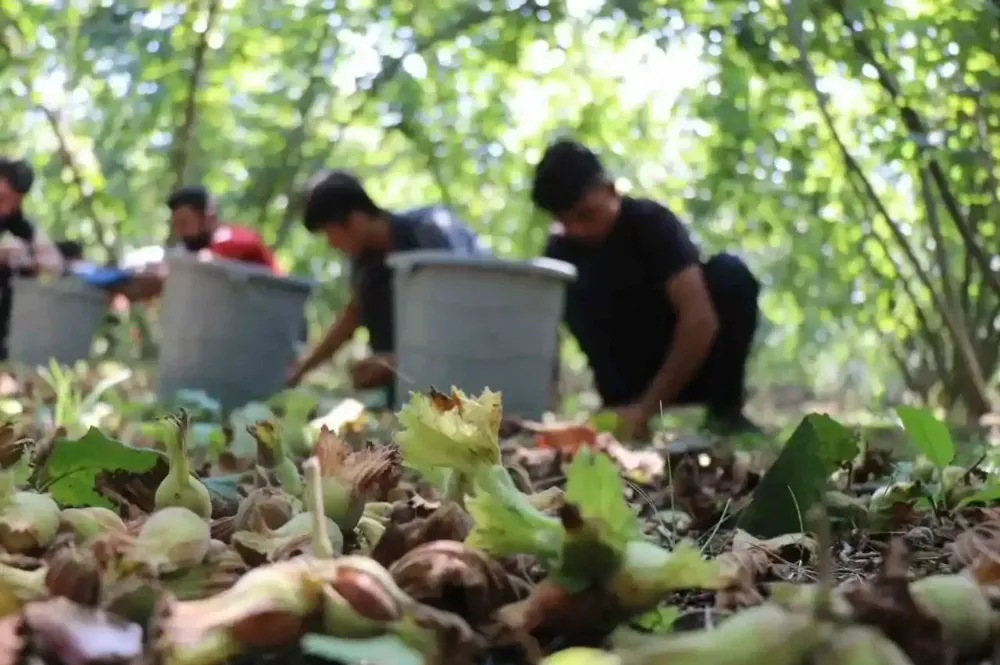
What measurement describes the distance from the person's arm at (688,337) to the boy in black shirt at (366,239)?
0.81 meters

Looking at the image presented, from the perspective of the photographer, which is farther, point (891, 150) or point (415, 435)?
point (891, 150)

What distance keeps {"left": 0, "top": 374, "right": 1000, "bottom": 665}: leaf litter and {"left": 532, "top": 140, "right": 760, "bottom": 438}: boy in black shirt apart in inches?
65.9

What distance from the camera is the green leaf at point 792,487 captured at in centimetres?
82

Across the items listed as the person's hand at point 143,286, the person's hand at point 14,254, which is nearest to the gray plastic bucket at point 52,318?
the person's hand at point 143,286

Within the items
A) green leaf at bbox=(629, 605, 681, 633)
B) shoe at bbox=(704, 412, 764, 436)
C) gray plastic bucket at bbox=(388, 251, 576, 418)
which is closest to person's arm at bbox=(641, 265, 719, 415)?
shoe at bbox=(704, 412, 764, 436)

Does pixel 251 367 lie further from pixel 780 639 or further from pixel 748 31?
pixel 780 639

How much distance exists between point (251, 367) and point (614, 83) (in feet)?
10.3

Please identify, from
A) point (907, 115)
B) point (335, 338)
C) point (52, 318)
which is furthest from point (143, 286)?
point (907, 115)

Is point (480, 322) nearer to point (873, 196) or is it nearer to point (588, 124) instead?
point (873, 196)

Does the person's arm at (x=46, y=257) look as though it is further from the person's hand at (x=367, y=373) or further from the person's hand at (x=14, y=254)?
the person's hand at (x=367, y=373)

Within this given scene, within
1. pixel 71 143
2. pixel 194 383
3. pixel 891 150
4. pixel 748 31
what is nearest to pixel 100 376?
pixel 194 383

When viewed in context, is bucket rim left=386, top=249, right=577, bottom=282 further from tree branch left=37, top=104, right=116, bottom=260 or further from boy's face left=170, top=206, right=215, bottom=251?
tree branch left=37, top=104, right=116, bottom=260

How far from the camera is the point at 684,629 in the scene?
1.79 feet

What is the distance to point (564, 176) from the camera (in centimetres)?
258
